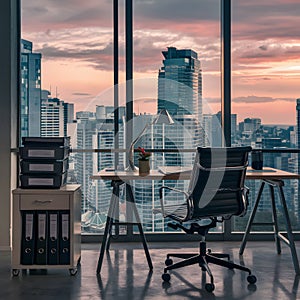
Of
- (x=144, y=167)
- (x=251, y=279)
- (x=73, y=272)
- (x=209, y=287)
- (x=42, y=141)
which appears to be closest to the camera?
(x=209, y=287)

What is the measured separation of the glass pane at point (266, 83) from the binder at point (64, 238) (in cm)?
195

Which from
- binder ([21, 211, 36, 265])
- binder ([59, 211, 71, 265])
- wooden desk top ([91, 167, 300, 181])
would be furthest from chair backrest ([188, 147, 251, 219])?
binder ([21, 211, 36, 265])

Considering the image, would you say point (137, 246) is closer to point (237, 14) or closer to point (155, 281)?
point (155, 281)

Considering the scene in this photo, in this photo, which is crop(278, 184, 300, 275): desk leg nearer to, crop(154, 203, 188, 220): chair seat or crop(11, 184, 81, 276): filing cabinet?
crop(154, 203, 188, 220): chair seat

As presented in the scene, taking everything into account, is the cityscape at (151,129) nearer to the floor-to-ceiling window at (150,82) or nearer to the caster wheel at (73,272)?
the floor-to-ceiling window at (150,82)

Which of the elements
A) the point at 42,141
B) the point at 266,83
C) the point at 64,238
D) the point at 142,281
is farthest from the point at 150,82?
the point at 142,281

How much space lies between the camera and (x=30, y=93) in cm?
548

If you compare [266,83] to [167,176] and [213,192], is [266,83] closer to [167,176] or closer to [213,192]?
[167,176]

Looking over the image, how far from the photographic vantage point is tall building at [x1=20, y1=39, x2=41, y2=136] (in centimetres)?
547

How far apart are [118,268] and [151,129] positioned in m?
1.59

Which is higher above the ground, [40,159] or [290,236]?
[40,159]

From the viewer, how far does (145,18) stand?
5.49 metres

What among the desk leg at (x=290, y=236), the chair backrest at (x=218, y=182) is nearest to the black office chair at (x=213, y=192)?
the chair backrest at (x=218, y=182)

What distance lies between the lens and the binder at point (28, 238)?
4.23 metres
